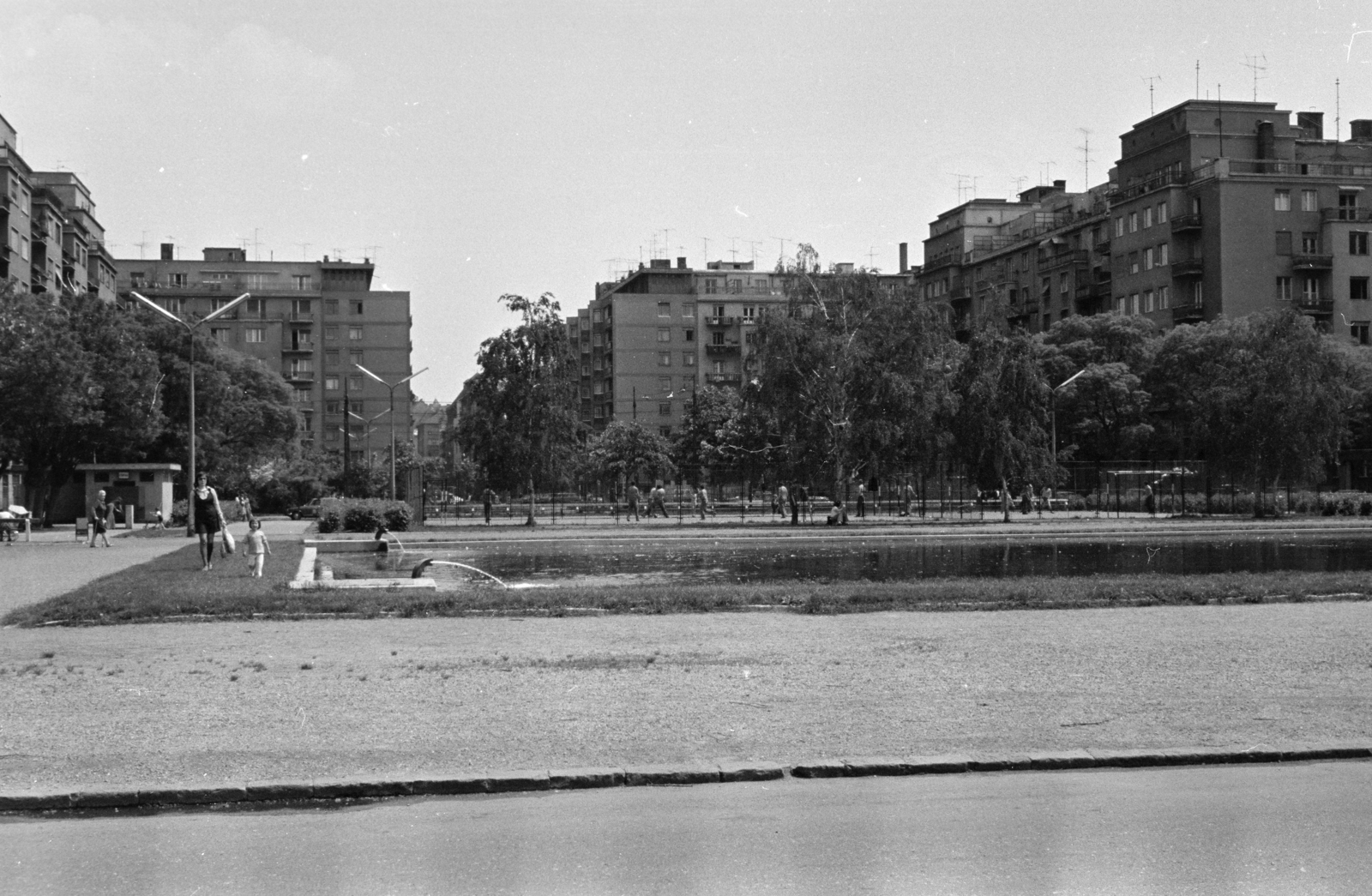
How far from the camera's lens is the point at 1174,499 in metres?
64.1

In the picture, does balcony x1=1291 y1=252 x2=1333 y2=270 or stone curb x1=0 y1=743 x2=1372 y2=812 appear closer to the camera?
stone curb x1=0 y1=743 x2=1372 y2=812

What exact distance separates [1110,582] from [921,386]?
33138 mm

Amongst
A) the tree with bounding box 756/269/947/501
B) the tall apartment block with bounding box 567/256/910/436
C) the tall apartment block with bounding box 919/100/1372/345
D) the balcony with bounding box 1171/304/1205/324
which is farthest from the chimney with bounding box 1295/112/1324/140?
the tree with bounding box 756/269/947/501

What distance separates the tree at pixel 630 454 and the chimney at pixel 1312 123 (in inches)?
2205

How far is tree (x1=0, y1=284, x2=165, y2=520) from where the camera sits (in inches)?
1971

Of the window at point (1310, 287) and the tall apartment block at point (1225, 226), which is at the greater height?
the tall apartment block at point (1225, 226)

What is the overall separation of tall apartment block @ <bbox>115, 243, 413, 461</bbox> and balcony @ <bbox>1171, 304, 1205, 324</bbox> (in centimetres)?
6901

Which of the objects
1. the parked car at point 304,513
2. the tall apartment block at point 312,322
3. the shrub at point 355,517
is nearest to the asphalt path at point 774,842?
the shrub at point 355,517

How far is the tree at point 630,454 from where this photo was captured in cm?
9275

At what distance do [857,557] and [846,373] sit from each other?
21.5m

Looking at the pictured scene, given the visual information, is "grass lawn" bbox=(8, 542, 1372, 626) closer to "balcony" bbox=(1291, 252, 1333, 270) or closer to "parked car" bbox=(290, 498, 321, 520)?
"parked car" bbox=(290, 498, 321, 520)

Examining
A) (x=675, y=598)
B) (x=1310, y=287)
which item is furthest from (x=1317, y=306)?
(x=675, y=598)

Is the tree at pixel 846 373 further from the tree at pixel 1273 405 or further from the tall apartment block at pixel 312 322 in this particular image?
the tall apartment block at pixel 312 322

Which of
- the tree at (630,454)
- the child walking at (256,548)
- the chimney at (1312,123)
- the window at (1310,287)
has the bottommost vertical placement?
the child walking at (256,548)
